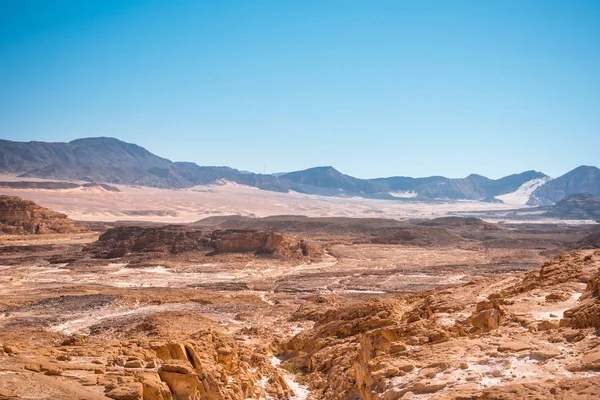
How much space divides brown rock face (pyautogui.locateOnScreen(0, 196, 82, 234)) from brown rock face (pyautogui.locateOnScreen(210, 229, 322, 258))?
30031 mm

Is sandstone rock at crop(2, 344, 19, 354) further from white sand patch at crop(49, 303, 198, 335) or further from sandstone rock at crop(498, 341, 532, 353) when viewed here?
white sand patch at crop(49, 303, 198, 335)

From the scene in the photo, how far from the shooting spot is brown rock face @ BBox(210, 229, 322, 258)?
6238 centimetres

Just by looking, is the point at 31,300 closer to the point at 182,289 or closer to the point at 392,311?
the point at 182,289

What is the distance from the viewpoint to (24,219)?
8094 cm

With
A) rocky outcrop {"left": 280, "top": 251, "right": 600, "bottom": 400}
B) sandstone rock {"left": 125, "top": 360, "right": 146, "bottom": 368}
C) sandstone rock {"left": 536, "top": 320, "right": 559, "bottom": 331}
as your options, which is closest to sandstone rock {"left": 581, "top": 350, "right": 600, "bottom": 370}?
rocky outcrop {"left": 280, "top": 251, "right": 600, "bottom": 400}

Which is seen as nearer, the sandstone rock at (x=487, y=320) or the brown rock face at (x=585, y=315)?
the brown rock face at (x=585, y=315)

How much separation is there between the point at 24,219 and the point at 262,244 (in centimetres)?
3687

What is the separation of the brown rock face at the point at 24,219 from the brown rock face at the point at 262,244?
98.5 feet

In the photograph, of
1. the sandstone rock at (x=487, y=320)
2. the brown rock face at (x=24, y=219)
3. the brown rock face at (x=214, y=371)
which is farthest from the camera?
the brown rock face at (x=24, y=219)

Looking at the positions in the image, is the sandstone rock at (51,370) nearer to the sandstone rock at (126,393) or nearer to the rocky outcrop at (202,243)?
the sandstone rock at (126,393)

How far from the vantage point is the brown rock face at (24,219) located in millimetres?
79000

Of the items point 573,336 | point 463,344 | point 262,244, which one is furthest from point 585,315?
point 262,244

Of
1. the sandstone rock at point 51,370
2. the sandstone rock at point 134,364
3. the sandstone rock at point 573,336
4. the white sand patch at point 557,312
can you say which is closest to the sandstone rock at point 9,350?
the sandstone rock at point 51,370

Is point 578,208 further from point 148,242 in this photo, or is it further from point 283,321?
point 283,321
